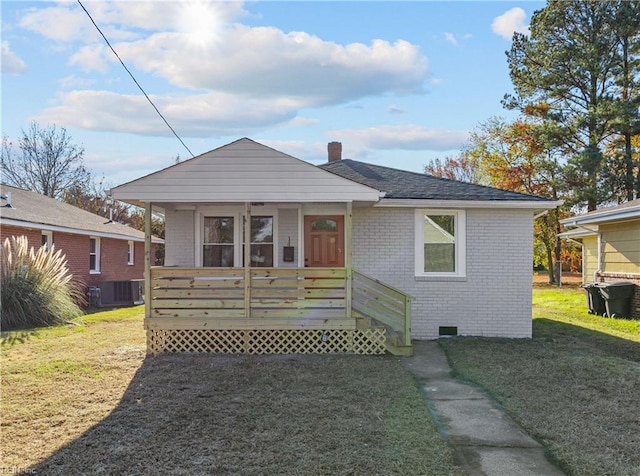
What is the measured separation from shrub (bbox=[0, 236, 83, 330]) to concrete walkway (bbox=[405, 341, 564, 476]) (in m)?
9.36

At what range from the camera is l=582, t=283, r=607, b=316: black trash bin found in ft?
47.5

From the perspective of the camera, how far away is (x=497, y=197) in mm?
10719

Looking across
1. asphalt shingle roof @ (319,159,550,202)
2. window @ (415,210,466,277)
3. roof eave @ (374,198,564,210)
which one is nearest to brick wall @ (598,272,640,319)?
asphalt shingle roof @ (319,159,550,202)

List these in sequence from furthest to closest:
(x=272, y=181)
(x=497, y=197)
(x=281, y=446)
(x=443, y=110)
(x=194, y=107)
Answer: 1. (x=194, y=107)
2. (x=443, y=110)
3. (x=497, y=197)
4. (x=272, y=181)
5. (x=281, y=446)

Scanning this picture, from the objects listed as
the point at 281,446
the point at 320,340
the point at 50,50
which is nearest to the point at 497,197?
the point at 320,340

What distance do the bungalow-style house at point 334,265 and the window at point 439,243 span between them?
0.02 metres

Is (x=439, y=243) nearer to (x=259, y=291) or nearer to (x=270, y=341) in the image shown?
(x=259, y=291)

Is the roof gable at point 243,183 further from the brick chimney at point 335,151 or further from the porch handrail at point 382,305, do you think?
the brick chimney at point 335,151

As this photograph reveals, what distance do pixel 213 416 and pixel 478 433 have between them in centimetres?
287

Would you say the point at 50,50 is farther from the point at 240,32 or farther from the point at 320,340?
the point at 320,340

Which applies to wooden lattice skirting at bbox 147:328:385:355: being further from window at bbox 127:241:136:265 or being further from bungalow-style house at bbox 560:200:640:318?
window at bbox 127:241:136:265

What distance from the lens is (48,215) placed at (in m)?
17.4

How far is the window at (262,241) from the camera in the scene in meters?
11.2

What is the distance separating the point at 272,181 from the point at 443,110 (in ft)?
24.2
